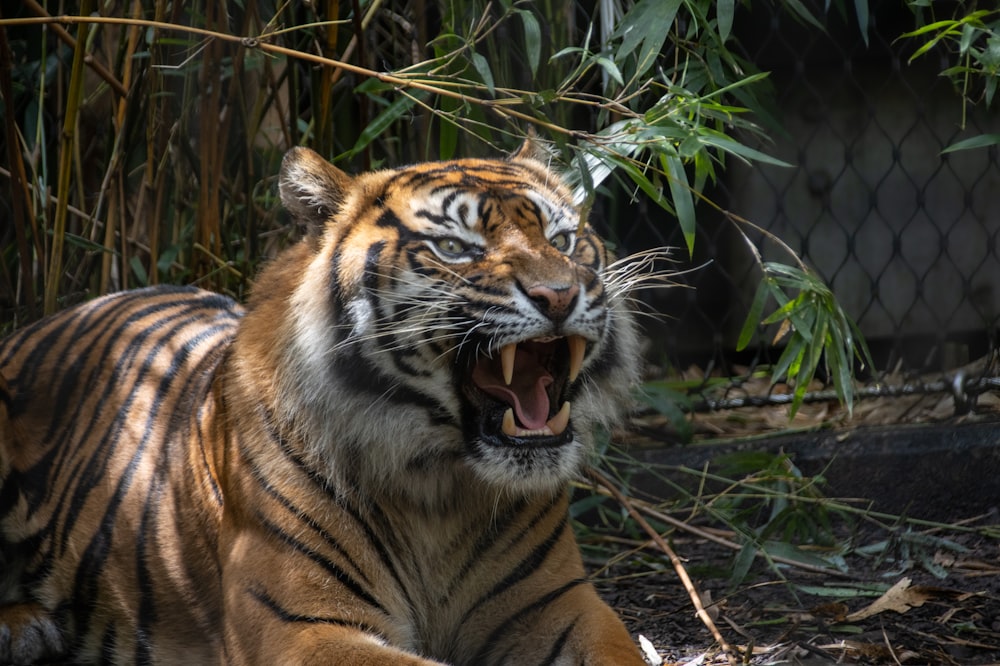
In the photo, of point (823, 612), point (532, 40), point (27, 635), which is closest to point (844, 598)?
point (823, 612)

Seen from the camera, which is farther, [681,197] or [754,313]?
[754,313]

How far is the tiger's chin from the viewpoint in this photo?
1.97m

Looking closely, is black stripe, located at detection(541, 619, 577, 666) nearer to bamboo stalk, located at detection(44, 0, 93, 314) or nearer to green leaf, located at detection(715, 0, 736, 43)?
green leaf, located at detection(715, 0, 736, 43)

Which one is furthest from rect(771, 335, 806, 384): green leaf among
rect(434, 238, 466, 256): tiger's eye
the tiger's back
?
the tiger's back

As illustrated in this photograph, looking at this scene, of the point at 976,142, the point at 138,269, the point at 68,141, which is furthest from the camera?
the point at 138,269

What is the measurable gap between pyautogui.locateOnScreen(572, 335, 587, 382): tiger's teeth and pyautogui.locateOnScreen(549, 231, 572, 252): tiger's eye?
190mm

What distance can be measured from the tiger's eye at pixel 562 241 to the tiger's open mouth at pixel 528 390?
0.58 feet

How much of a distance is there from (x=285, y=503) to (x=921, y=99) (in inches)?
113

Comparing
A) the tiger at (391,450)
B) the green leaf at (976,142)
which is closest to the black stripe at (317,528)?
the tiger at (391,450)

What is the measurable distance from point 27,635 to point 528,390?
121cm

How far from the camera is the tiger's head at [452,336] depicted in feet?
6.43

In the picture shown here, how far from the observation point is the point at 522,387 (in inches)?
80.4

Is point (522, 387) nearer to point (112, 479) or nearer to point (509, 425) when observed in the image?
point (509, 425)

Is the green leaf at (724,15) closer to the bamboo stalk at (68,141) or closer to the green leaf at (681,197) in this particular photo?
the green leaf at (681,197)
